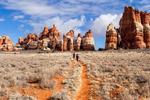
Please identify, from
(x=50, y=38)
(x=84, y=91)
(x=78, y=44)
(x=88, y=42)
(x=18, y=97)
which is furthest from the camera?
(x=50, y=38)

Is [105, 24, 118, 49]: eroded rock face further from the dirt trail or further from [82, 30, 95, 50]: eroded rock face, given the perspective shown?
the dirt trail

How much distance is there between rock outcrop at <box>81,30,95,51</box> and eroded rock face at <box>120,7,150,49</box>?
19168mm

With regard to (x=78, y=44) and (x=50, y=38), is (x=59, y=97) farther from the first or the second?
(x=50, y=38)

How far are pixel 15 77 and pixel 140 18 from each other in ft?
314

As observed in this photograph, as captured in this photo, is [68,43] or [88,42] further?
[68,43]

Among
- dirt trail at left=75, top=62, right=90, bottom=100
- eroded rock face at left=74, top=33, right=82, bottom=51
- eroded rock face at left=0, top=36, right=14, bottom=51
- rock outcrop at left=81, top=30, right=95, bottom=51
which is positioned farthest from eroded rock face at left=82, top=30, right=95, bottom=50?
dirt trail at left=75, top=62, right=90, bottom=100

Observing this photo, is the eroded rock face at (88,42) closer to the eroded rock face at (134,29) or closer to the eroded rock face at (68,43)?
the eroded rock face at (68,43)

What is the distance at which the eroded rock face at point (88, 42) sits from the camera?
426 feet

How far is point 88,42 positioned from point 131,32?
25.7 metres

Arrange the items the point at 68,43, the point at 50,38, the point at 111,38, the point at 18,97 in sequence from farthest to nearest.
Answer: the point at 50,38 → the point at 68,43 → the point at 111,38 → the point at 18,97

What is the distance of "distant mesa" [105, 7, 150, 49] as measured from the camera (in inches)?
4279

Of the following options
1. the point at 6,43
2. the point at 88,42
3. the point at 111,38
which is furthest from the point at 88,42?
the point at 6,43

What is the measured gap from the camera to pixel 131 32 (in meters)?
109

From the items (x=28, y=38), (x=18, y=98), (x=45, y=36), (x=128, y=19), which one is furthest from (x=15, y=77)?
(x=28, y=38)
